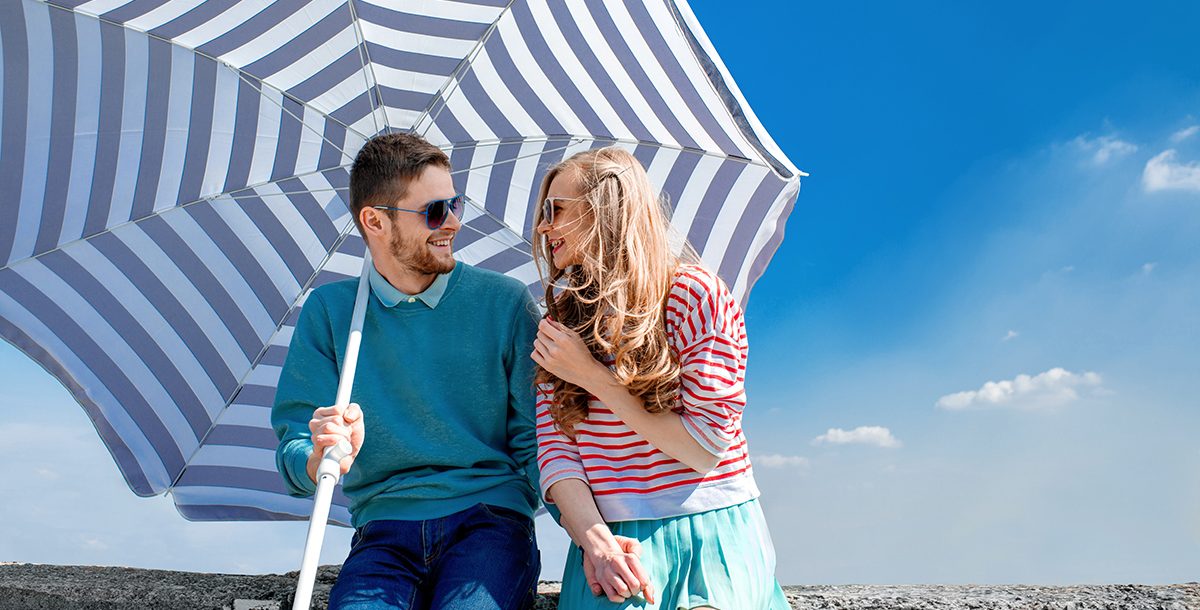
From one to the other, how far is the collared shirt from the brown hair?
0.24 meters

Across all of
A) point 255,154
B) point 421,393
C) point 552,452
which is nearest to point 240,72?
point 255,154

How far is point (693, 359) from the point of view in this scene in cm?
224

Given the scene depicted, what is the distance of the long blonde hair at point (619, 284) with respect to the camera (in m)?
2.25

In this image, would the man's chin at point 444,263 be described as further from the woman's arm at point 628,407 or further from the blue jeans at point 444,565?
the blue jeans at point 444,565

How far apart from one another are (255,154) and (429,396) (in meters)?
1.16

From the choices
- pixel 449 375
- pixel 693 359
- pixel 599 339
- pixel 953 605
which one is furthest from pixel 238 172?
pixel 953 605

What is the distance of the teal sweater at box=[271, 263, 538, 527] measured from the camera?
102 inches

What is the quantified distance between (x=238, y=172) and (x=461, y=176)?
0.79 metres

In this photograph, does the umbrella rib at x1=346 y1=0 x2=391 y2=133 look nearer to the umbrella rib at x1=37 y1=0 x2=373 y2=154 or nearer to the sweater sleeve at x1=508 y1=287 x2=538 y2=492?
the umbrella rib at x1=37 y1=0 x2=373 y2=154

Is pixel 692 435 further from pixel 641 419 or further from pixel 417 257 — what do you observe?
pixel 417 257

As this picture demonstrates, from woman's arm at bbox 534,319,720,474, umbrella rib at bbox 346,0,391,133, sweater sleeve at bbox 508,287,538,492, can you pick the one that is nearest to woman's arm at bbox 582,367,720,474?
woman's arm at bbox 534,319,720,474

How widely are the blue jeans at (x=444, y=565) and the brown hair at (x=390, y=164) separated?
3.29 ft

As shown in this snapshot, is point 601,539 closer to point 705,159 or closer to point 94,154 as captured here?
point 705,159

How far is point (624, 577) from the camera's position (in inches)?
82.9
